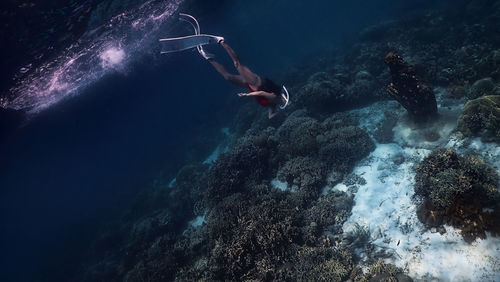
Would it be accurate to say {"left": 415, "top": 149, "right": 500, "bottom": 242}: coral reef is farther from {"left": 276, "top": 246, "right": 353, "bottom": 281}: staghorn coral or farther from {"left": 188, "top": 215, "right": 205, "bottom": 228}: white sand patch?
{"left": 188, "top": 215, "right": 205, "bottom": 228}: white sand patch

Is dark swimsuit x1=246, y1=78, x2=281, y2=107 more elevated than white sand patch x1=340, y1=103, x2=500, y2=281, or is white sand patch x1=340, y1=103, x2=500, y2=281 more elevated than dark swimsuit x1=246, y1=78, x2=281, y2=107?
dark swimsuit x1=246, y1=78, x2=281, y2=107

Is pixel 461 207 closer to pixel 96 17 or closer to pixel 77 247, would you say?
pixel 96 17

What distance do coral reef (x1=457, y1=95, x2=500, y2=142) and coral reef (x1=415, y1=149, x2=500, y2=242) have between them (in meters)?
1.48

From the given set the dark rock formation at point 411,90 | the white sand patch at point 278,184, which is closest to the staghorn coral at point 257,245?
the white sand patch at point 278,184

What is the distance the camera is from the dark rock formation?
773 cm

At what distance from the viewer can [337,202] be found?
7402mm

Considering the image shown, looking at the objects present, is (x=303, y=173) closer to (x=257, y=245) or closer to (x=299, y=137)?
(x=299, y=137)

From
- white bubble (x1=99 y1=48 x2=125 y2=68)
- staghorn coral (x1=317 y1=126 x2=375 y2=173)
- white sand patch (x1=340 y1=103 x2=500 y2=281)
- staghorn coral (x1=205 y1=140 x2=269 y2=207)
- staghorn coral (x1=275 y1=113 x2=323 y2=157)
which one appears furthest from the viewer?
white bubble (x1=99 y1=48 x2=125 y2=68)

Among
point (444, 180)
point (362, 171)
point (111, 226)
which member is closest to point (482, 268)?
point (444, 180)

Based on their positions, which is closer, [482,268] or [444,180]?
[482,268]

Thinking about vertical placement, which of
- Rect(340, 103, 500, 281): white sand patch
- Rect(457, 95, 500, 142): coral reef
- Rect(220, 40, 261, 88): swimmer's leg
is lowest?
Rect(340, 103, 500, 281): white sand patch

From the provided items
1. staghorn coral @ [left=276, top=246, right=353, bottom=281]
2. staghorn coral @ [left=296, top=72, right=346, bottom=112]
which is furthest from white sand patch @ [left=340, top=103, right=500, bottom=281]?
staghorn coral @ [left=296, top=72, right=346, bottom=112]

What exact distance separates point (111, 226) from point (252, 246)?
18.2 metres

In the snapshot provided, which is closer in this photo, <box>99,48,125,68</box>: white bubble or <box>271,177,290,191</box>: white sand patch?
<box>271,177,290,191</box>: white sand patch
